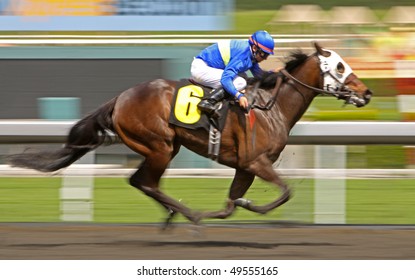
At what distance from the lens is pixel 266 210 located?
7484mm

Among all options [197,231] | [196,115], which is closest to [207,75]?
[196,115]

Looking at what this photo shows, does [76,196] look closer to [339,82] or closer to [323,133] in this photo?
[323,133]

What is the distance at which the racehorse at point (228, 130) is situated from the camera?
25.2ft

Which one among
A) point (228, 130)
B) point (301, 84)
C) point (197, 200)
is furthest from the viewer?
point (197, 200)

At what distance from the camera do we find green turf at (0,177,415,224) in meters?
8.94

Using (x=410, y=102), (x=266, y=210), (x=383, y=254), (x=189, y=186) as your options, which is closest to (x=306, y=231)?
(x=266, y=210)

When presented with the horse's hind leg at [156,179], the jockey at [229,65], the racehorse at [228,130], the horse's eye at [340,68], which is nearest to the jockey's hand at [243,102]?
the jockey at [229,65]

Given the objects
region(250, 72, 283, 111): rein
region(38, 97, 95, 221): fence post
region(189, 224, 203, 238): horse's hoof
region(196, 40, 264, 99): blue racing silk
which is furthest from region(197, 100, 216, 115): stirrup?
region(38, 97, 95, 221): fence post

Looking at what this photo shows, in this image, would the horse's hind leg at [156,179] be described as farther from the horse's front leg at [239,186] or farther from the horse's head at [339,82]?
the horse's head at [339,82]

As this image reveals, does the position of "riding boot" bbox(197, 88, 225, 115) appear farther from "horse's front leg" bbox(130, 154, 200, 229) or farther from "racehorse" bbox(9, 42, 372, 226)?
"horse's front leg" bbox(130, 154, 200, 229)

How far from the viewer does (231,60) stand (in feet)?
25.2

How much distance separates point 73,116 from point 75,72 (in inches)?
65.1

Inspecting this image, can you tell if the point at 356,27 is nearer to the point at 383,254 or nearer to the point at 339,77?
the point at 339,77

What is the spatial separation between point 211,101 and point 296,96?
0.77 m
